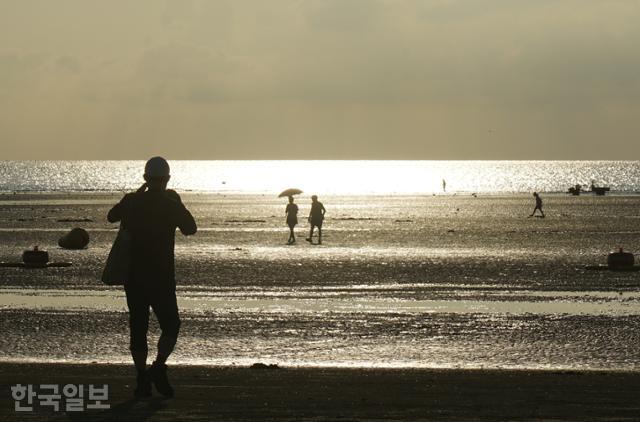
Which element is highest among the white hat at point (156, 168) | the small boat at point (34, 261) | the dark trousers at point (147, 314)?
the white hat at point (156, 168)

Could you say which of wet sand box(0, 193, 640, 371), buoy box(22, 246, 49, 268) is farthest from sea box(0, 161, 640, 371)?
buoy box(22, 246, 49, 268)

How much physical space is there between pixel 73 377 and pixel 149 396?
154 centimetres

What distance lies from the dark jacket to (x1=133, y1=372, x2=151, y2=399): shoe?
29.3 inches

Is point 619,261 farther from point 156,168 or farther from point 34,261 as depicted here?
point 156,168

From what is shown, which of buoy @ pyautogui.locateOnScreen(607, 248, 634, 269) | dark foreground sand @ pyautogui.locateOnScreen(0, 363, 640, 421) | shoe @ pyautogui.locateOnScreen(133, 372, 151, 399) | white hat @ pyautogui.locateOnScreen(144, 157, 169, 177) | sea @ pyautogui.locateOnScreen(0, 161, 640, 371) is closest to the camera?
dark foreground sand @ pyautogui.locateOnScreen(0, 363, 640, 421)

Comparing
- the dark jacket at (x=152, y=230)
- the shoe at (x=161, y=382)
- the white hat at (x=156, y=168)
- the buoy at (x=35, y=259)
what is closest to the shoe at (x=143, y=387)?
the shoe at (x=161, y=382)

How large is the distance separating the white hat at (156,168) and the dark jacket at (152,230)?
0.15m

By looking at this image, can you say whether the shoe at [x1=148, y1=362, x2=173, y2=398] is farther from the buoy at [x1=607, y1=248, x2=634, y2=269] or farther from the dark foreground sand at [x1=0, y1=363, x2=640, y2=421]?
the buoy at [x1=607, y1=248, x2=634, y2=269]

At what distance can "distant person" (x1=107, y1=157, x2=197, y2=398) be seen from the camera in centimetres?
980

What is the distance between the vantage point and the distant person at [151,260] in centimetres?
980

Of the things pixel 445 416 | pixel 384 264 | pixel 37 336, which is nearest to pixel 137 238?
pixel 445 416

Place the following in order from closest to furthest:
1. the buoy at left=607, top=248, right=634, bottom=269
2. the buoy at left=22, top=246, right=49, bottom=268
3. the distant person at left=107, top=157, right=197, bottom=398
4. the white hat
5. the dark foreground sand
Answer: the dark foreground sand, the distant person at left=107, top=157, right=197, bottom=398, the white hat, the buoy at left=607, top=248, right=634, bottom=269, the buoy at left=22, top=246, right=49, bottom=268

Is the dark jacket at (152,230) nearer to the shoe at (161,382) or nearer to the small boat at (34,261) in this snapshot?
the shoe at (161,382)

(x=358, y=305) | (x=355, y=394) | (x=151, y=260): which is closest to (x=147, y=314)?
(x=151, y=260)
